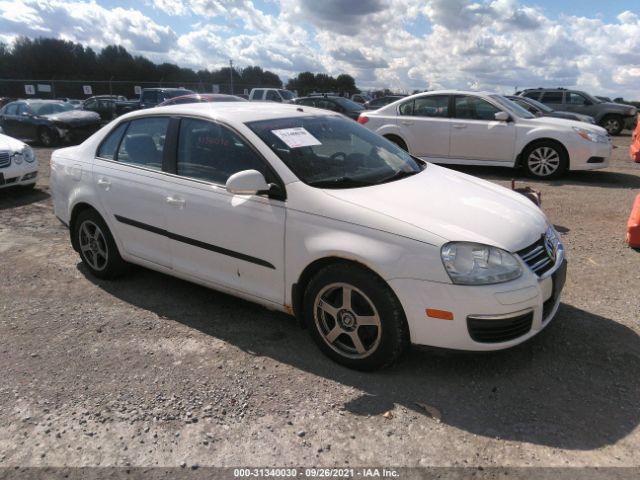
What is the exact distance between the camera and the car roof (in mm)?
3639

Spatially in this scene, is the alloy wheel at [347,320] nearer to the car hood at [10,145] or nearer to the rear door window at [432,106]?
the car hood at [10,145]

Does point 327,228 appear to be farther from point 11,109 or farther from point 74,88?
point 74,88

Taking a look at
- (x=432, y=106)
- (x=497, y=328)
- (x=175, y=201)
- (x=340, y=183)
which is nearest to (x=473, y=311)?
(x=497, y=328)

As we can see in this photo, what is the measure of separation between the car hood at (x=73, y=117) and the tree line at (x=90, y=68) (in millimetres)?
35275

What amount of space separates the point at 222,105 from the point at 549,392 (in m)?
3.09

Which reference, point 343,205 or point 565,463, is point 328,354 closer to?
point 343,205

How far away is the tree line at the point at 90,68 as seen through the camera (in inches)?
2090

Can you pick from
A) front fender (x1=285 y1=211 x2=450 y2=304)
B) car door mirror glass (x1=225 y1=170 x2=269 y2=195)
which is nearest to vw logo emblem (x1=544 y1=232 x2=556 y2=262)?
front fender (x1=285 y1=211 x2=450 y2=304)

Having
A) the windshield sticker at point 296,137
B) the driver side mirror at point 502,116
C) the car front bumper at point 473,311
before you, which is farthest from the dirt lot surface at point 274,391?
the driver side mirror at point 502,116

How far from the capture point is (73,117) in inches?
604

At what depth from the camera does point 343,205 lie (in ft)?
9.87

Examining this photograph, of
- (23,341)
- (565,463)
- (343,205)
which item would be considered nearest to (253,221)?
(343,205)

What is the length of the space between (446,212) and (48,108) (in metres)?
16.0

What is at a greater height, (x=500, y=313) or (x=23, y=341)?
(x=500, y=313)
